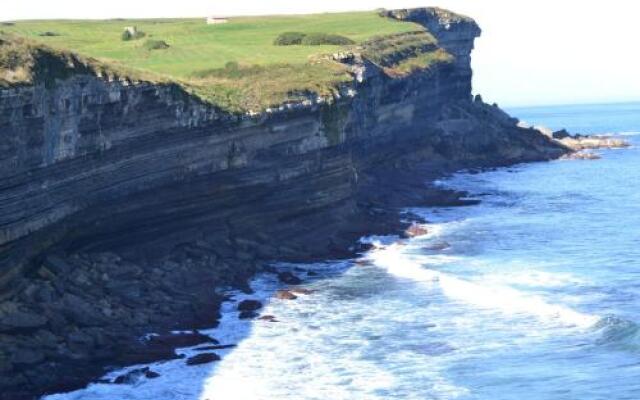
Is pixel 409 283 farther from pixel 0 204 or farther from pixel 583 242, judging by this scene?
pixel 0 204

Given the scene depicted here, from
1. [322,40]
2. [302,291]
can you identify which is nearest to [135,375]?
[302,291]

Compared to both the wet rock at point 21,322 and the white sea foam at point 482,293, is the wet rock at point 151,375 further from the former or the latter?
the white sea foam at point 482,293

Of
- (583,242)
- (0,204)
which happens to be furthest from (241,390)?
(583,242)

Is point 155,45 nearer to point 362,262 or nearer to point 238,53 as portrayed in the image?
point 238,53

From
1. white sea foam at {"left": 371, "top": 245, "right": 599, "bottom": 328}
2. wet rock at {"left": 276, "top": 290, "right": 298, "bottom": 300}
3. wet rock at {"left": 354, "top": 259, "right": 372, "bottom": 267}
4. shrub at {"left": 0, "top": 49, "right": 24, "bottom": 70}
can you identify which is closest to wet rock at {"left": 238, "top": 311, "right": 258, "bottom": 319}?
wet rock at {"left": 276, "top": 290, "right": 298, "bottom": 300}

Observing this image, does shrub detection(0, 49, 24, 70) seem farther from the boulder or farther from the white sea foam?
the white sea foam

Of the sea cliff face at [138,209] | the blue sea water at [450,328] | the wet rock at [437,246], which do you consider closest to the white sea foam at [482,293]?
the blue sea water at [450,328]
